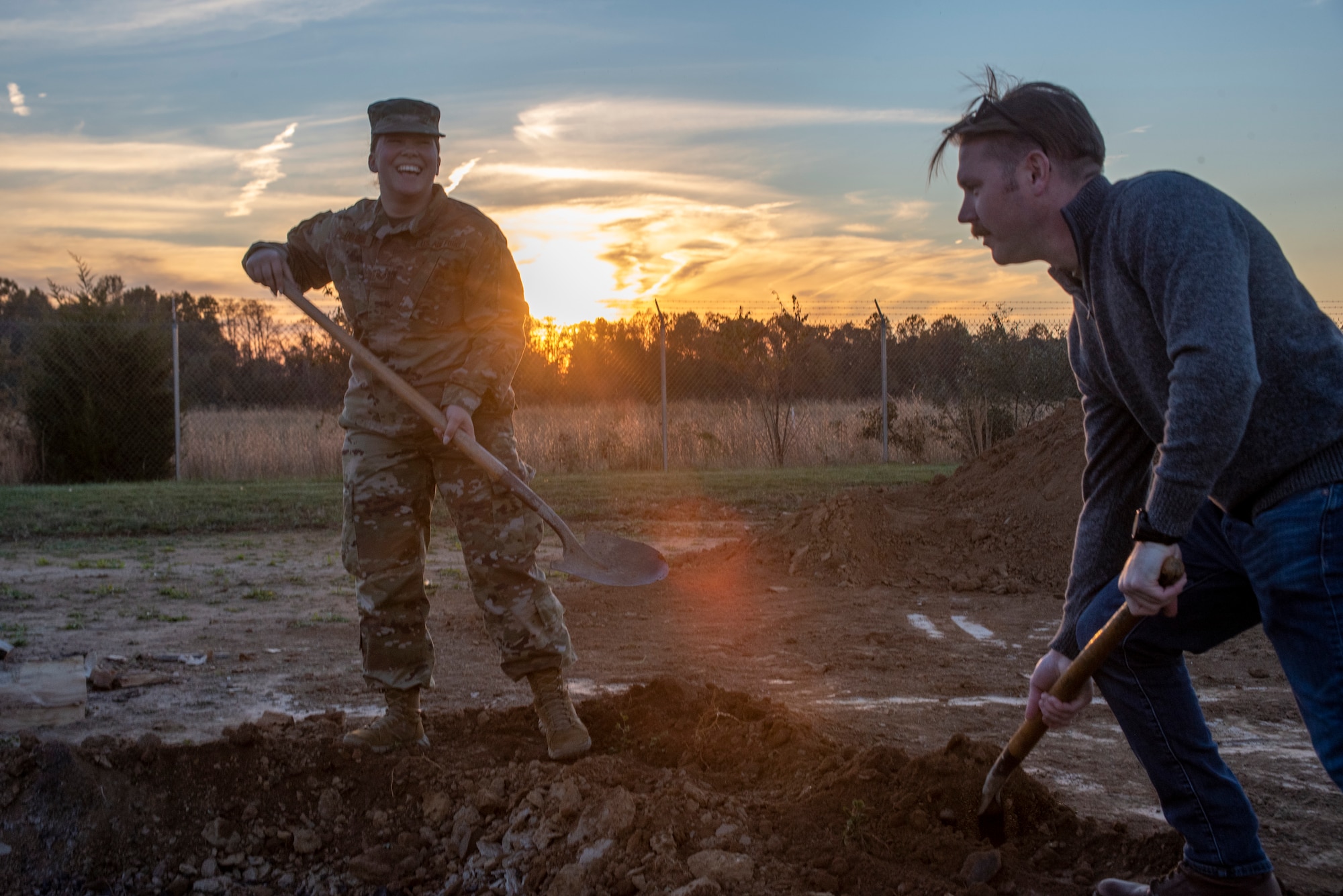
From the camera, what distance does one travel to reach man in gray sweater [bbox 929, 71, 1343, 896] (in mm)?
1939

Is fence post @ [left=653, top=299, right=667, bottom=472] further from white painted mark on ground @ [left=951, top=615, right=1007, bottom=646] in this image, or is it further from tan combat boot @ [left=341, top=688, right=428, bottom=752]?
tan combat boot @ [left=341, top=688, right=428, bottom=752]

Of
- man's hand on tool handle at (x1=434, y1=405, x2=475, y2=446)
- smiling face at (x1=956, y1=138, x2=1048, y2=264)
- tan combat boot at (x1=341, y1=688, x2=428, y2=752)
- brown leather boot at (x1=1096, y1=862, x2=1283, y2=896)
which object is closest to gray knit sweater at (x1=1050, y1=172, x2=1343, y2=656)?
smiling face at (x1=956, y1=138, x2=1048, y2=264)

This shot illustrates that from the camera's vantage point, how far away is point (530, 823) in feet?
9.75

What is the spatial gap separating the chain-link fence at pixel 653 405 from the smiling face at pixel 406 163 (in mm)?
11977

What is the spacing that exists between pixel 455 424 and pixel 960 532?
19.0 feet

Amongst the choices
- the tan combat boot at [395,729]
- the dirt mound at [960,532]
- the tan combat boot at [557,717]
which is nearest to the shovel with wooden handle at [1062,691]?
the tan combat boot at [557,717]

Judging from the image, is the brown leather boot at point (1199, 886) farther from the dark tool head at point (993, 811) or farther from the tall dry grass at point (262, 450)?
the tall dry grass at point (262, 450)

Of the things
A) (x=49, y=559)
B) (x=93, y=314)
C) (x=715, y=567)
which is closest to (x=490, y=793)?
(x=715, y=567)

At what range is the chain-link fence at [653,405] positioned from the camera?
16672mm

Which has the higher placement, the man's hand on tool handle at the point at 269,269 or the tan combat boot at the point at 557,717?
the man's hand on tool handle at the point at 269,269

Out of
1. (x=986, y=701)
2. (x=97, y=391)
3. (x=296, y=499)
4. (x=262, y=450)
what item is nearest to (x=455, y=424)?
(x=986, y=701)

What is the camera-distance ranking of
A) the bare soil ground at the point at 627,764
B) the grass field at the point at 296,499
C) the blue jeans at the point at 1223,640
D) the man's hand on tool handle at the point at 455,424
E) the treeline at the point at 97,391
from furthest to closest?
the treeline at the point at 97,391 < the grass field at the point at 296,499 < the man's hand on tool handle at the point at 455,424 < the bare soil ground at the point at 627,764 < the blue jeans at the point at 1223,640

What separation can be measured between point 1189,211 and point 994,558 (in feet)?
21.0

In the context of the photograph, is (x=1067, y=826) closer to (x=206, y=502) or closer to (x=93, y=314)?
(x=206, y=502)
